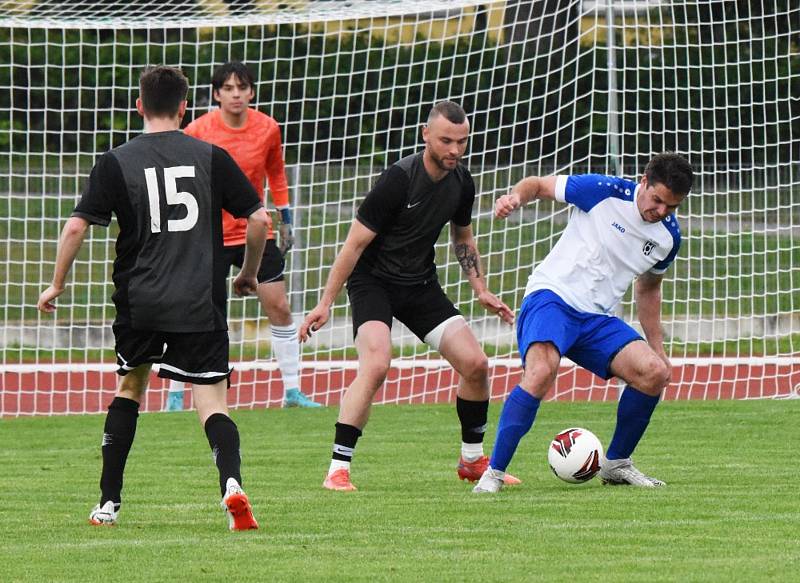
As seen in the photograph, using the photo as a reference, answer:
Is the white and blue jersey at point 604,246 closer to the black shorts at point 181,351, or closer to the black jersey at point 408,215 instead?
the black jersey at point 408,215

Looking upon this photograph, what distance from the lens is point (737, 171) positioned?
13.2 m

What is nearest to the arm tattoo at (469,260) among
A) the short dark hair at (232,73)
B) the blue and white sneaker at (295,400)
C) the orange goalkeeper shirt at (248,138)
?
the orange goalkeeper shirt at (248,138)

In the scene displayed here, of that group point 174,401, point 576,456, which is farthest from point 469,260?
point 174,401

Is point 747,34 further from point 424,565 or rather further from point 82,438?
point 424,565

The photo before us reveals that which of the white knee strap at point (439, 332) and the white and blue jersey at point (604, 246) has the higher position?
the white and blue jersey at point (604, 246)

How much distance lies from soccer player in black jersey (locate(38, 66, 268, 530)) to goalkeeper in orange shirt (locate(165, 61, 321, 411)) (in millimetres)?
4424

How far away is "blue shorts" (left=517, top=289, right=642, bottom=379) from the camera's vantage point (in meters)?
7.21

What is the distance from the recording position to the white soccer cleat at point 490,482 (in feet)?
23.4

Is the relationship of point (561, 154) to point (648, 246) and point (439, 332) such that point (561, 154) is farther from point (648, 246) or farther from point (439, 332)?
point (648, 246)

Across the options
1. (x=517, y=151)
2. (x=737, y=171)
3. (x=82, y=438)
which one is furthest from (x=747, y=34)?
(x=82, y=438)

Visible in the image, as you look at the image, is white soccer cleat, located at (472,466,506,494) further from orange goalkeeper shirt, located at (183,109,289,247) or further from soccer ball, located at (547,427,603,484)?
orange goalkeeper shirt, located at (183,109,289,247)

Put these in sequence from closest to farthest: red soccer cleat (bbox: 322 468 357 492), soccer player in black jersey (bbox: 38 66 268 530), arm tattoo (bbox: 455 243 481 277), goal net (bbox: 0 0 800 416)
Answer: soccer player in black jersey (bbox: 38 66 268 530) → red soccer cleat (bbox: 322 468 357 492) → arm tattoo (bbox: 455 243 481 277) → goal net (bbox: 0 0 800 416)

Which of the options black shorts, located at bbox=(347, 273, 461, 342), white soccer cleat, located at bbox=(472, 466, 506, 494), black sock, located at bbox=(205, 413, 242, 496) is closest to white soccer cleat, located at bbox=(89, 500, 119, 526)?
black sock, located at bbox=(205, 413, 242, 496)

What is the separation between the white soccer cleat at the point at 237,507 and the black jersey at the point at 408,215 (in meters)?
2.03
